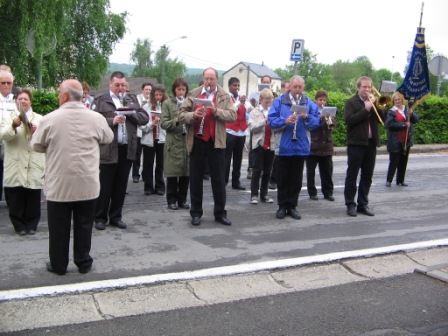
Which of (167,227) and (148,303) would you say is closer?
(148,303)

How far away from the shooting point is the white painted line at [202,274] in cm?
462

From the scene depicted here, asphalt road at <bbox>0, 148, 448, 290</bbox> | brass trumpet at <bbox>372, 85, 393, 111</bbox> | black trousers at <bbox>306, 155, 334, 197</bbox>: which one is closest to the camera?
asphalt road at <bbox>0, 148, 448, 290</bbox>

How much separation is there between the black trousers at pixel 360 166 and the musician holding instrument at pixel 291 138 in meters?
0.80

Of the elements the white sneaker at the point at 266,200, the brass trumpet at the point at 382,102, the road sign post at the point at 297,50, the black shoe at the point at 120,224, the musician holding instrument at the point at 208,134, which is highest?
the road sign post at the point at 297,50

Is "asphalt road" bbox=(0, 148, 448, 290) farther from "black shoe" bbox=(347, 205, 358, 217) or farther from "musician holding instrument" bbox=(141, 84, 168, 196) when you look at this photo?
"musician holding instrument" bbox=(141, 84, 168, 196)

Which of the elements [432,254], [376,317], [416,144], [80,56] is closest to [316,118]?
[432,254]

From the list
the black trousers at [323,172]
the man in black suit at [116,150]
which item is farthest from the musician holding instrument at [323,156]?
the man in black suit at [116,150]

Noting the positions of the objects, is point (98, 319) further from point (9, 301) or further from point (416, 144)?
point (416, 144)

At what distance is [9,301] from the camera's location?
443cm

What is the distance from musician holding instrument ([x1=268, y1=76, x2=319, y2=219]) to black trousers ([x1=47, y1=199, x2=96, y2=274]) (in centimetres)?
326

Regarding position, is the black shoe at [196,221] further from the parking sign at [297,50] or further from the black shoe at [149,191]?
the parking sign at [297,50]

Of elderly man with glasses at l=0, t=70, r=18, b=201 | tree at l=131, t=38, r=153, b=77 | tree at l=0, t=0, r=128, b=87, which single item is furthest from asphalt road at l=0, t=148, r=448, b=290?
tree at l=131, t=38, r=153, b=77

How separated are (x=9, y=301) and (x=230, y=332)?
6.11ft

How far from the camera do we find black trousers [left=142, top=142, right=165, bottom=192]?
918 cm
